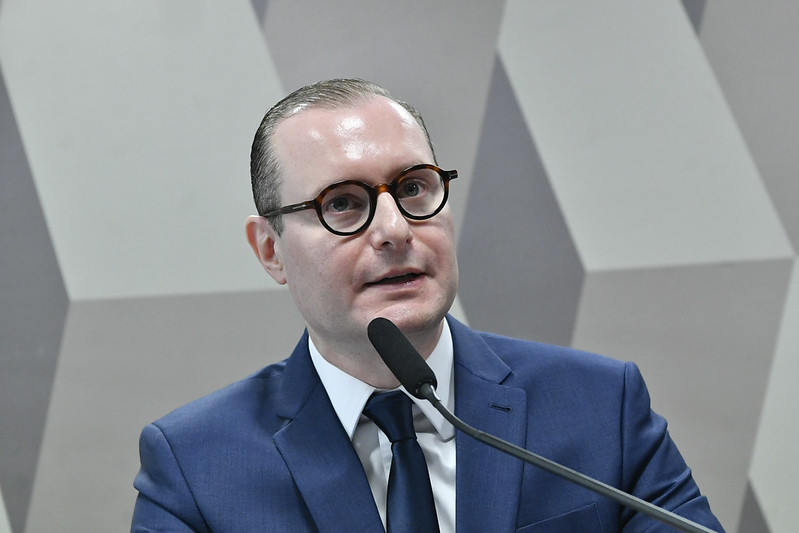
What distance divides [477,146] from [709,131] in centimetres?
61

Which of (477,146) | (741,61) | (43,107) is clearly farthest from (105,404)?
(741,61)

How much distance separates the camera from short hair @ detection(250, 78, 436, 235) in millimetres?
1439

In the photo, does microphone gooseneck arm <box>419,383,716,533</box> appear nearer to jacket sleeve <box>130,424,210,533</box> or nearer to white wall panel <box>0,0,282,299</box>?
jacket sleeve <box>130,424,210,533</box>

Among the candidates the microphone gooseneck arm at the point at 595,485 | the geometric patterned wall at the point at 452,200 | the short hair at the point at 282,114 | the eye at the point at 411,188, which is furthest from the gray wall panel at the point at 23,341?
the microphone gooseneck arm at the point at 595,485

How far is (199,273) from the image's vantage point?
2297mm

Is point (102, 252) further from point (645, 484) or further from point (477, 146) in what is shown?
point (645, 484)

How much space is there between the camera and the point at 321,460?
4.52 ft

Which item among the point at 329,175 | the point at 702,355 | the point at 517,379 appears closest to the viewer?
the point at 329,175

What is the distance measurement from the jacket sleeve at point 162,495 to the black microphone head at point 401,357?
498mm

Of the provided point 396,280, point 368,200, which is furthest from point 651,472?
point 368,200

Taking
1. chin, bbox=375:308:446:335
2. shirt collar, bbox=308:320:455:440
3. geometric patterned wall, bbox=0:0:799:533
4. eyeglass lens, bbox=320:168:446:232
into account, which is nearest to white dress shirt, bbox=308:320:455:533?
shirt collar, bbox=308:320:455:440

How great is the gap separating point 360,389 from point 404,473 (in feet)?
0.54

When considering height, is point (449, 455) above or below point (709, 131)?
below

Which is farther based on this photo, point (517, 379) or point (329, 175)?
point (517, 379)
